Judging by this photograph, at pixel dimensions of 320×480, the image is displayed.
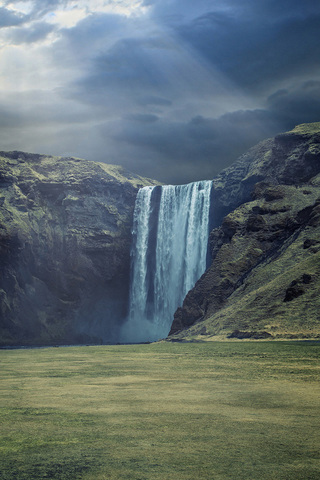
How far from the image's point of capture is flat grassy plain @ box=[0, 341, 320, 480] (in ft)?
30.3

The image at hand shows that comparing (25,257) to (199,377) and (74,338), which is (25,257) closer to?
(74,338)

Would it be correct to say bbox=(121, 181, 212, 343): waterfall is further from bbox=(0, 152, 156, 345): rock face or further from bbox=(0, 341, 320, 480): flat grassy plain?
bbox=(0, 341, 320, 480): flat grassy plain

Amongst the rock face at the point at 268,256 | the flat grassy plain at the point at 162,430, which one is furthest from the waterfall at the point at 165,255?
the flat grassy plain at the point at 162,430

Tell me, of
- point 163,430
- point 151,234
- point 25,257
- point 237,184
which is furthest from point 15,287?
point 163,430

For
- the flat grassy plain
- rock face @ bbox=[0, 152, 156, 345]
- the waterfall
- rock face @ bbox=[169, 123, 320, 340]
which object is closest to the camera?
the flat grassy plain

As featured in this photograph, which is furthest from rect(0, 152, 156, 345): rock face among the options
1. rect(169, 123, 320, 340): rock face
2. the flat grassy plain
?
the flat grassy plain

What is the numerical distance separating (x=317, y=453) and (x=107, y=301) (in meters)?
121

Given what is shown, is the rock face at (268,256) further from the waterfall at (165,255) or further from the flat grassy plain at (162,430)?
the flat grassy plain at (162,430)

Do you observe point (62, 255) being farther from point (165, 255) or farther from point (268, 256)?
point (268, 256)

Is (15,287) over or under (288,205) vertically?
under

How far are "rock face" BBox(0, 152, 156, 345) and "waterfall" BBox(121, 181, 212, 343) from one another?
416 cm

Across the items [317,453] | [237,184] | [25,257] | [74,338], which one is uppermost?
[237,184]

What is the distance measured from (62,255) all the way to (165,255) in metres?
25.5

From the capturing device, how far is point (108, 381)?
2370 cm
